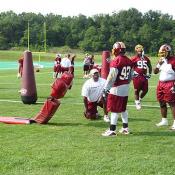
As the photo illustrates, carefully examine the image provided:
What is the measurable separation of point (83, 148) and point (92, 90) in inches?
137

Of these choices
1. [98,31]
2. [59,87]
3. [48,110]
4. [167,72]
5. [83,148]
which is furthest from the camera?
[98,31]

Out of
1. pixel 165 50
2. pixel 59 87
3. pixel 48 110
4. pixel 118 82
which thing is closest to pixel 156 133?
pixel 118 82

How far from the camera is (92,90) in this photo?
11.1m

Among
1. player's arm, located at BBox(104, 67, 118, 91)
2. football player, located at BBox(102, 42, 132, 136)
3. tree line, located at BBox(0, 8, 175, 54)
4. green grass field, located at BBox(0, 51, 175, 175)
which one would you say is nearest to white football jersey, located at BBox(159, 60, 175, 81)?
green grass field, located at BBox(0, 51, 175, 175)

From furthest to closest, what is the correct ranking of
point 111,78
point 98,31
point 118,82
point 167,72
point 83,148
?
point 98,31 < point 167,72 < point 118,82 < point 111,78 < point 83,148

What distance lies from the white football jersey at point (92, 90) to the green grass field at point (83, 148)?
1.77 ft

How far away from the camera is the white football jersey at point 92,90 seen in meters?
11.0

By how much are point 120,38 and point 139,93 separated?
8021 cm

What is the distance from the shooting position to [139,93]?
13.6 m

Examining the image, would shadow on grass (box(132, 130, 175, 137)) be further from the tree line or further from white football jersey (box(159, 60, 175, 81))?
the tree line

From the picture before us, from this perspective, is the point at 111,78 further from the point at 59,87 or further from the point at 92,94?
the point at 92,94

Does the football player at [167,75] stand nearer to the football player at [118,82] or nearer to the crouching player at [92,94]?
the football player at [118,82]

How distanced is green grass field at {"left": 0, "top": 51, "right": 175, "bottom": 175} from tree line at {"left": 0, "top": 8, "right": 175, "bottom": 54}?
235 feet

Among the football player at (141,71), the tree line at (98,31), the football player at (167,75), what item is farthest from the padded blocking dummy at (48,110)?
the tree line at (98,31)
